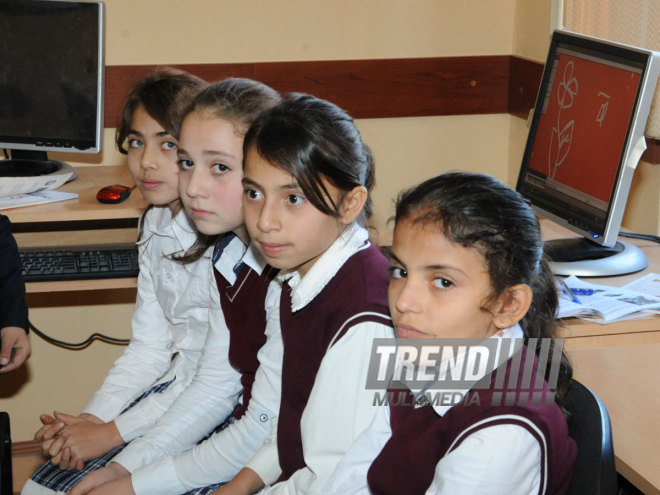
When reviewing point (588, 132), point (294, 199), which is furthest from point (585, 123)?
point (294, 199)

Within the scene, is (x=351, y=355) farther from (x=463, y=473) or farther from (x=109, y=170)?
(x=109, y=170)

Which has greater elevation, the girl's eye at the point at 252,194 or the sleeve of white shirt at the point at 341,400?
the girl's eye at the point at 252,194

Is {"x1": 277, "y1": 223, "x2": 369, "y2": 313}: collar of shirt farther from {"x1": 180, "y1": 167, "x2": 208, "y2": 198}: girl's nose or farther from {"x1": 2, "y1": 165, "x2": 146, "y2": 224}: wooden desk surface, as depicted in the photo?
{"x1": 2, "y1": 165, "x2": 146, "y2": 224}: wooden desk surface

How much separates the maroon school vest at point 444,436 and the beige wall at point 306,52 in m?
1.66

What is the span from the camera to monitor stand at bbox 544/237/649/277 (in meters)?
1.83

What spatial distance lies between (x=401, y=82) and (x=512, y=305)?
5.85 feet

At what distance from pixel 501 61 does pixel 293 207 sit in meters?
1.73

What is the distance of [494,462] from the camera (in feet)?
3.33

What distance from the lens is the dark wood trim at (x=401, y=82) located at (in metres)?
2.69

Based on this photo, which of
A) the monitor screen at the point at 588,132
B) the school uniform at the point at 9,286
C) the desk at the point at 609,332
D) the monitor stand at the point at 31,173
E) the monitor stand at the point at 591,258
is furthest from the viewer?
the monitor stand at the point at 31,173

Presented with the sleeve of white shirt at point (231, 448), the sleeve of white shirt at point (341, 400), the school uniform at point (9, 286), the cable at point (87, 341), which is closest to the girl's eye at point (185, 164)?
the sleeve of white shirt at point (231, 448)

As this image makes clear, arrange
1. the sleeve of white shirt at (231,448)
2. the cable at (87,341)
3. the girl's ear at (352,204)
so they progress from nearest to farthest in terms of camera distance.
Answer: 1. the girl's ear at (352,204)
2. the sleeve of white shirt at (231,448)
3. the cable at (87,341)

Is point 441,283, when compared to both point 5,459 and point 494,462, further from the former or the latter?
point 5,459

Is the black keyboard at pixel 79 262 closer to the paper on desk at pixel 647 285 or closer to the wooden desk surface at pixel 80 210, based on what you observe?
the wooden desk surface at pixel 80 210
